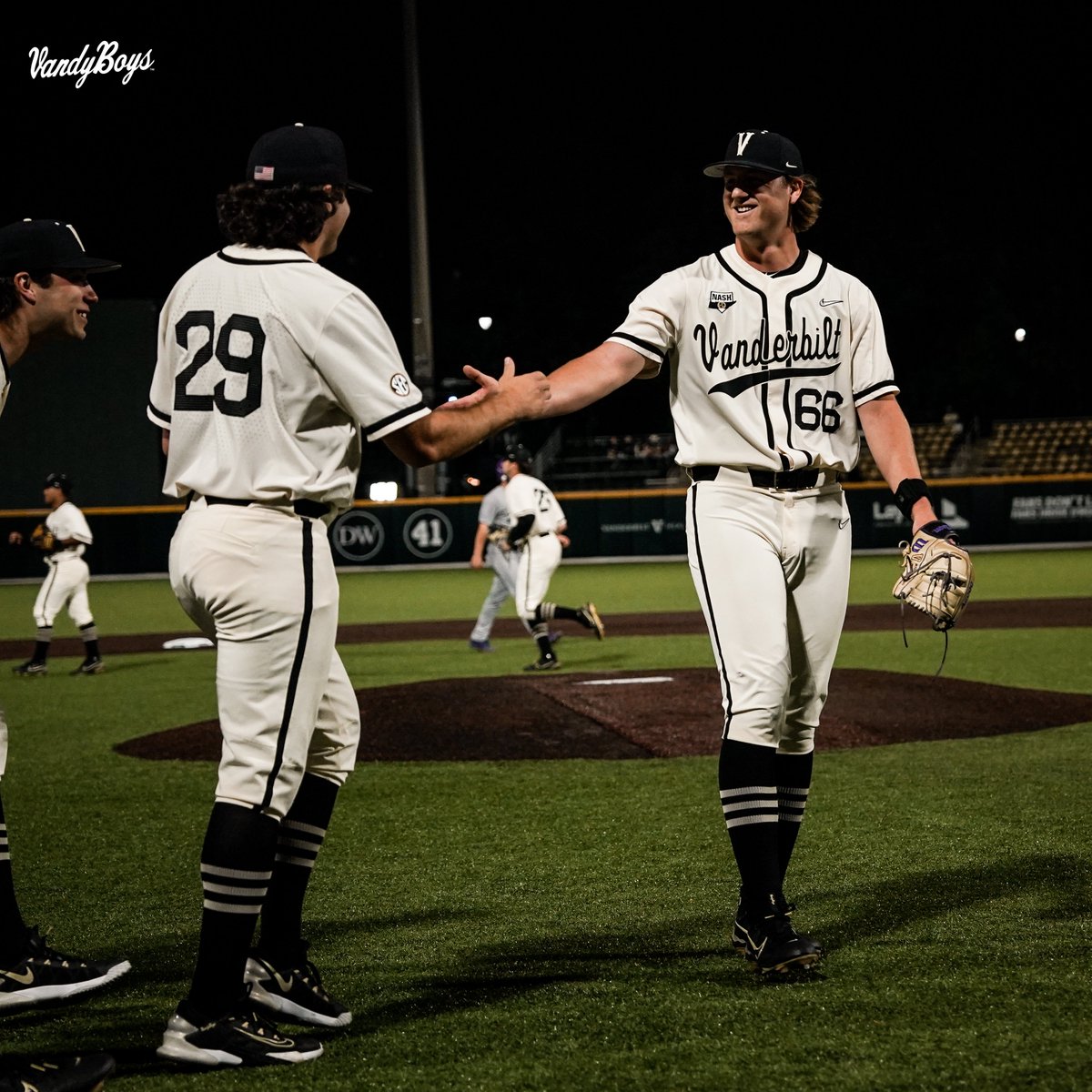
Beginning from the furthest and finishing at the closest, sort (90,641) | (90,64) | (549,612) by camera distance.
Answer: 1. (90,64)
2. (90,641)
3. (549,612)

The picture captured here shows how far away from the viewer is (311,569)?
3.03m

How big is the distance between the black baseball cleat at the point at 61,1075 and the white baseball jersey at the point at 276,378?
122 cm

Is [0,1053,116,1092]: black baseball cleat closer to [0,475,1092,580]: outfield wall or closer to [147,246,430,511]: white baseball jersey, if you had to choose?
[147,246,430,511]: white baseball jersey

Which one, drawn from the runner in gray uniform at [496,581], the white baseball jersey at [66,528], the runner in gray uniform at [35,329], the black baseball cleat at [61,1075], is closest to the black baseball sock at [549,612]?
the runner in gray uniform at [496,581]

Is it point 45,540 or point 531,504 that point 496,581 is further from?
point 45,540

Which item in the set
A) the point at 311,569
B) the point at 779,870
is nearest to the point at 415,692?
the point at 779,870

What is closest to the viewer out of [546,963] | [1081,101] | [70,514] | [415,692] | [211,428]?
[211,428]

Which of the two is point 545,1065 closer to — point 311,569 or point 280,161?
point 311,569

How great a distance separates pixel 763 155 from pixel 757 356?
0.57 m

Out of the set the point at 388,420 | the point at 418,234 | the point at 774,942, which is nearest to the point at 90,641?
the point at 774,942

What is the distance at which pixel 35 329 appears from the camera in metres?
3.58

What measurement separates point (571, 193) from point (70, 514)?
96.3 feet

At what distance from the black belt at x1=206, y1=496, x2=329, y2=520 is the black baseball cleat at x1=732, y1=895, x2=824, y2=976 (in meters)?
1.57

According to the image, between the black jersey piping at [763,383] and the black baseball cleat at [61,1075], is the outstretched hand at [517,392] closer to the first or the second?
the black jersey piping at [763,383]
